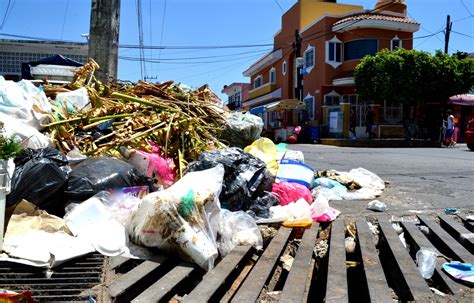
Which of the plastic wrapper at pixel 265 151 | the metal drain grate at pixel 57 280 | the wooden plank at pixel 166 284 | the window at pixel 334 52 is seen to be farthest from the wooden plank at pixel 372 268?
the window at pixel 334 52

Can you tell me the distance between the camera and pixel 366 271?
2447 millimetres

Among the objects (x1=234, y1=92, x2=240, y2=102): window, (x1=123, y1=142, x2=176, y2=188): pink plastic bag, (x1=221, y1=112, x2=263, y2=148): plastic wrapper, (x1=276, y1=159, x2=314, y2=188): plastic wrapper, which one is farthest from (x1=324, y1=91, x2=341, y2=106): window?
(x1=234, y1=92, x2=240, y2=102): window

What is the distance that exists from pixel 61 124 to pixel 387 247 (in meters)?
3.18

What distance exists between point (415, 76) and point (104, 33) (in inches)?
631

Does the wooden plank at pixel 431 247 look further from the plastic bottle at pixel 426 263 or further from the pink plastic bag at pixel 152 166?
the pink plastic bag at pixel 152 166

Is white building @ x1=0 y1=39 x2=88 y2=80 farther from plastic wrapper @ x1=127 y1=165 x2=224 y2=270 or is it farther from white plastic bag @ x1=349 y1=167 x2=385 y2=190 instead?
plastic wrapper @ x1=127 y1=165 x2=224 y2=270

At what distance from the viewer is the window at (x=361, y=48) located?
72.6ft

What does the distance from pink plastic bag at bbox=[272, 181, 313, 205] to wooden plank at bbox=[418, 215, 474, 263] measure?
1.05m

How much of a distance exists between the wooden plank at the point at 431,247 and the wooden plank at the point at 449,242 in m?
0.10

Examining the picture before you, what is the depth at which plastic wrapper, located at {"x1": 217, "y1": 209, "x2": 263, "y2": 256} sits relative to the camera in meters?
2.77

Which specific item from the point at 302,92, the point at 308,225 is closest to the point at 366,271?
Answer: the point at 308,225

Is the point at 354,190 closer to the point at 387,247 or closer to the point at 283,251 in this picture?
the point at 387,247

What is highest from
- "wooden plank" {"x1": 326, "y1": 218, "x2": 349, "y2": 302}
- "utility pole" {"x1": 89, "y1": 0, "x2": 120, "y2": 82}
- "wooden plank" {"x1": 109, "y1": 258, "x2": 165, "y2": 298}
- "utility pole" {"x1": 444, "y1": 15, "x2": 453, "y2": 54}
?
"utility pole" {"x1": 444, "y1": 15, "x2": 453, "y2": 54}

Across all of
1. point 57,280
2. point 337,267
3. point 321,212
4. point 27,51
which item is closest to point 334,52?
point 27,51
